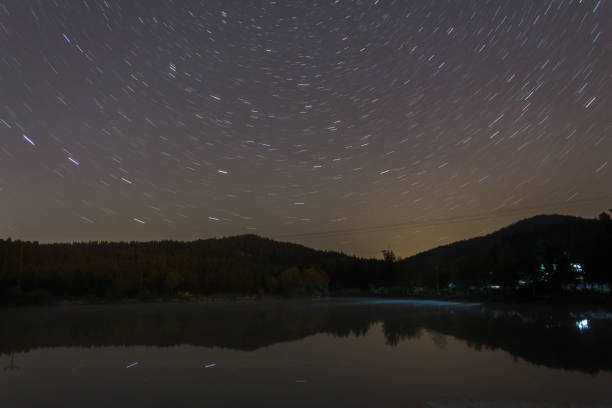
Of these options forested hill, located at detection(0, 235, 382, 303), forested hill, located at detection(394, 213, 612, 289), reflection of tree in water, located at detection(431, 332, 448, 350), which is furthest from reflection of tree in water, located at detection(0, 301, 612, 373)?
forested hill, located at detection(0, 235, 382, 303)

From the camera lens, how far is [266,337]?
2369cm

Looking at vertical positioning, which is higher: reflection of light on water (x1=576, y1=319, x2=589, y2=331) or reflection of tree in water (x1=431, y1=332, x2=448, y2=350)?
reflection of light on water (x1=576, y1=319, x2=589, y2=331)

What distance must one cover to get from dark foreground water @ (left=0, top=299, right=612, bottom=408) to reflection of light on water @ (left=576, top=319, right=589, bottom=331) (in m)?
0.32

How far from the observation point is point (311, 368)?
15.2 meters

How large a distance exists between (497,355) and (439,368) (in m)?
3.69

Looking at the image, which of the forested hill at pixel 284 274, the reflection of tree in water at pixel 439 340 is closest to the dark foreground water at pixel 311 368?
the reflection of tree in water at pixel 439 340

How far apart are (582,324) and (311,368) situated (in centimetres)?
2069

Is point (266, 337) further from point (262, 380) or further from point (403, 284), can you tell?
point (403, 284)

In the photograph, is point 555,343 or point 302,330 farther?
point 302,330

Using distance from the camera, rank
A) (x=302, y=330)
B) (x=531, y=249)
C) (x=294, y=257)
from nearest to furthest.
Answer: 1. (x=302, y=330)
2. (x=531, y=249)
3. (x=294, y=257)

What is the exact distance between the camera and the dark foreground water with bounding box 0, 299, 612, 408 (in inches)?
436

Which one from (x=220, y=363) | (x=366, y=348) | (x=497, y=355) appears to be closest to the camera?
(x=220, y=363)

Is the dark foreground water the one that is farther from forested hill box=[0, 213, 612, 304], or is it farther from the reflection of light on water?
forested hill box=[0, 213, 612, 304]

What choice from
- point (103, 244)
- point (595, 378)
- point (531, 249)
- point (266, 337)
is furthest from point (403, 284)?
point (595, 378)
